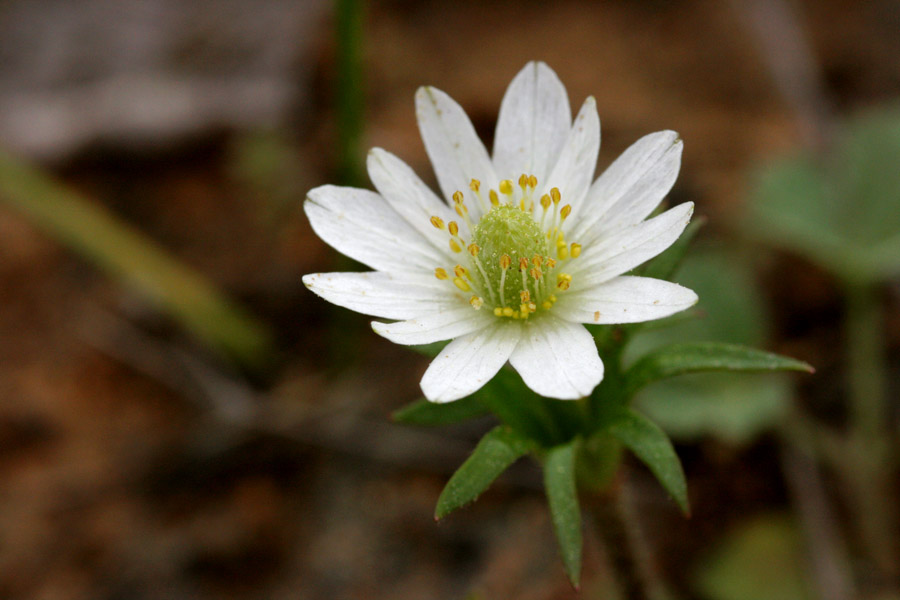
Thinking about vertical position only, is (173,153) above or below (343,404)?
above

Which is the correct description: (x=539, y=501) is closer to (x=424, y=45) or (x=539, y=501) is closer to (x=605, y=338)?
(x=605, y=338)

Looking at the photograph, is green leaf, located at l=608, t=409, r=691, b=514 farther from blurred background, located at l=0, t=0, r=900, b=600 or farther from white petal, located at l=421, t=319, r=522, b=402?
blurred background, located at l=0, t=0, r=900, b=600

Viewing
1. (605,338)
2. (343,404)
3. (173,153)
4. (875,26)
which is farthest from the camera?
(173,153)

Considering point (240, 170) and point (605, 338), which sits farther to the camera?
point (240, 170)

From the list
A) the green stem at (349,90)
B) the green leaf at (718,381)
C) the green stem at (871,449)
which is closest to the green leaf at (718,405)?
the green leaf at (718,381)

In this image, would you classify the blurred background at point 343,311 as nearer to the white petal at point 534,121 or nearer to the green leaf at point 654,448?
the green leaf at point 654,448

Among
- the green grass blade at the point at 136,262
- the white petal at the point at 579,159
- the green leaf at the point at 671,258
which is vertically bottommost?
the green grass blade at the point at 136,262

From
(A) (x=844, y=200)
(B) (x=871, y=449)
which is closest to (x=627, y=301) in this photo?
(B) (x=871, y=449)

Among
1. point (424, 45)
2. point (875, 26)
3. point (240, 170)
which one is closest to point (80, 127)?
point (240, 170)
